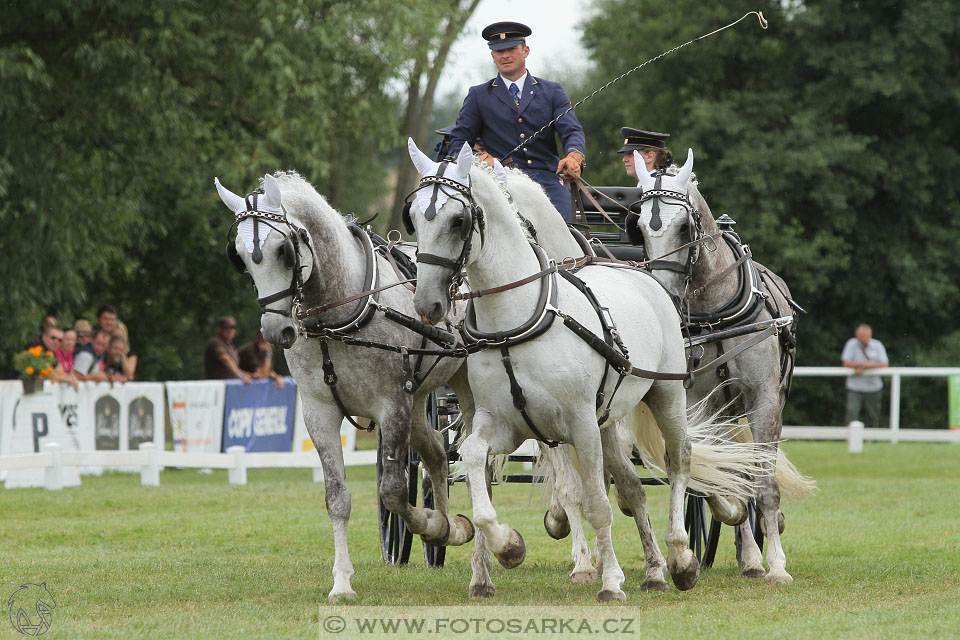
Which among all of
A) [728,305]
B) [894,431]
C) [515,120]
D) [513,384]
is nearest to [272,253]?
[513,384]

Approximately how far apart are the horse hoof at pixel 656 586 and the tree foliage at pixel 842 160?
17306 mm

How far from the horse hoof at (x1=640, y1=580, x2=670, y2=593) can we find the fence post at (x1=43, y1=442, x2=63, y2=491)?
8.06m

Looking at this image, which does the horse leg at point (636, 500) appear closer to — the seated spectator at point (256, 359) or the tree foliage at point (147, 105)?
the seated spectator at point (256, 359)

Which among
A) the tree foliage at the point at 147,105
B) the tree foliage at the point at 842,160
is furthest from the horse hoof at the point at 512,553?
the tree foliage at the point at 842,160

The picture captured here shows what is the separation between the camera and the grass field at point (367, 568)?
5.68 meters

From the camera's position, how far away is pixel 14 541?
357 inches

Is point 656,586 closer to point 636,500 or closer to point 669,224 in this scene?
point 636,500

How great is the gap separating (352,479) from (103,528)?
567 centimetres

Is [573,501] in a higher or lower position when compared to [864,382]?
lower

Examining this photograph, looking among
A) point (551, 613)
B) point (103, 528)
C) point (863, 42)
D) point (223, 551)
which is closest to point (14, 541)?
point (103, 528)

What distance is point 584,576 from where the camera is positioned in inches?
277

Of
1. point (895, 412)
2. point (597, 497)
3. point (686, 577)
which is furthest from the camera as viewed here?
point (895, 412)

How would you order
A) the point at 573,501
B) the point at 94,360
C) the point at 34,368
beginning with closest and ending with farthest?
the point at 573,501, the point at 34,368, the point at 94,360

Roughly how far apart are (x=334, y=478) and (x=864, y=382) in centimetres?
1453
